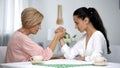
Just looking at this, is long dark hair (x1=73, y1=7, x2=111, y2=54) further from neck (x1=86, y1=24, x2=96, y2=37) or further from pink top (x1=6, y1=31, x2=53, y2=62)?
pink top (x1=6, y1=31, x2=53, y2=62)

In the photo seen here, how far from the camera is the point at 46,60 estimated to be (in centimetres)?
196

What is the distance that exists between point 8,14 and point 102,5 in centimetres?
132

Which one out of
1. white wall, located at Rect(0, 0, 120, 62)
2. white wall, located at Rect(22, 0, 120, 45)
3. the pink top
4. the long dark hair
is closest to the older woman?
the pink top

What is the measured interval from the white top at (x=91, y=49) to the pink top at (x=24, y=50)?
32 centimetres

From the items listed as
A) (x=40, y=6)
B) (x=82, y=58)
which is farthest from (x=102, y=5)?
(x=82, y=58)

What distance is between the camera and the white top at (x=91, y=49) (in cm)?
206

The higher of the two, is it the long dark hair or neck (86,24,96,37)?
the long dark hair

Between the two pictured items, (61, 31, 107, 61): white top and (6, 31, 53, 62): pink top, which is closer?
(6, 31, 53, 62): pink top

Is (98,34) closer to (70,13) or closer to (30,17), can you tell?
(30,17)

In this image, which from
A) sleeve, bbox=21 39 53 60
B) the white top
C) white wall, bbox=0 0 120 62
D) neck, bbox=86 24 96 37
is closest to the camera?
sleeve, bbox=21 39 53 60

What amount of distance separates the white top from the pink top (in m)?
0.32

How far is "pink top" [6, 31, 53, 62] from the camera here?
6.39 feet

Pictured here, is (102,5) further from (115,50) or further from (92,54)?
(92,54)

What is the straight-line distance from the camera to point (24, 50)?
6.46 ft
